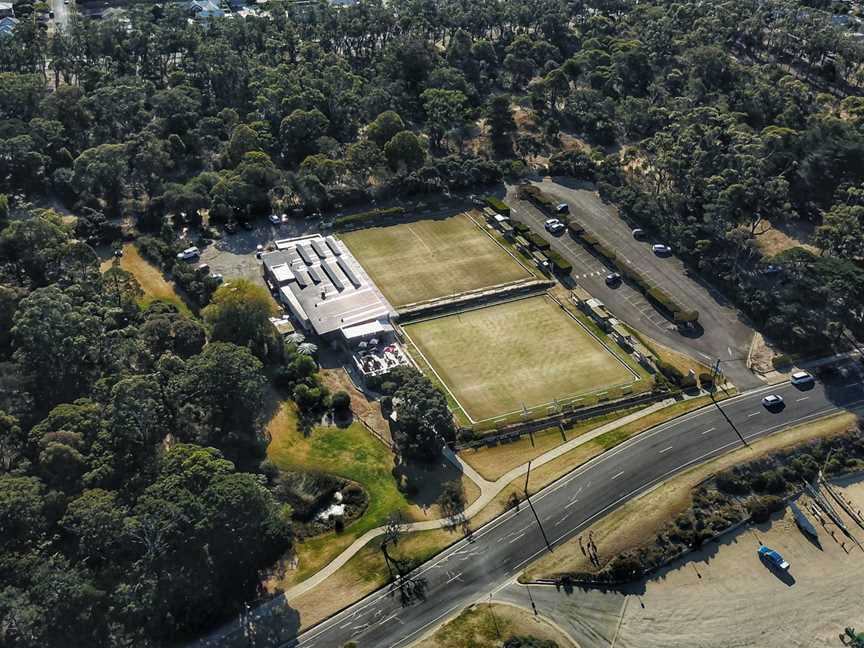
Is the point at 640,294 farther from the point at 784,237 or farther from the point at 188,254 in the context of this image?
the point at 188,254

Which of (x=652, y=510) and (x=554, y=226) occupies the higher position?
(x=554, y=226)

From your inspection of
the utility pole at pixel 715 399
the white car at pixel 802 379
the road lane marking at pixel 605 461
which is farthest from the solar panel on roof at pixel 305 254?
the white car at pixel 802 379

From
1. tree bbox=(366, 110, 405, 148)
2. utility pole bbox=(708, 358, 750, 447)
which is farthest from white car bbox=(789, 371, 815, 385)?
tree bbox=(366, 110, 405, 148)

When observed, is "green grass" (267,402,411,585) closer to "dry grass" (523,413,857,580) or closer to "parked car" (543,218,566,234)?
"dry grass" (523,413,857,580)

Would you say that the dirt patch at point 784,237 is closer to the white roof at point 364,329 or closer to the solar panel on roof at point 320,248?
the white roof at point 364,329

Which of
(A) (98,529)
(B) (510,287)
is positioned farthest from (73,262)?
(B) (510,287)

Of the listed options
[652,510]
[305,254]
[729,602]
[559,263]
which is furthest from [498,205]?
[729,602]

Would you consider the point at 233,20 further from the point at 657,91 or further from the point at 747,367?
the point at 747,367
